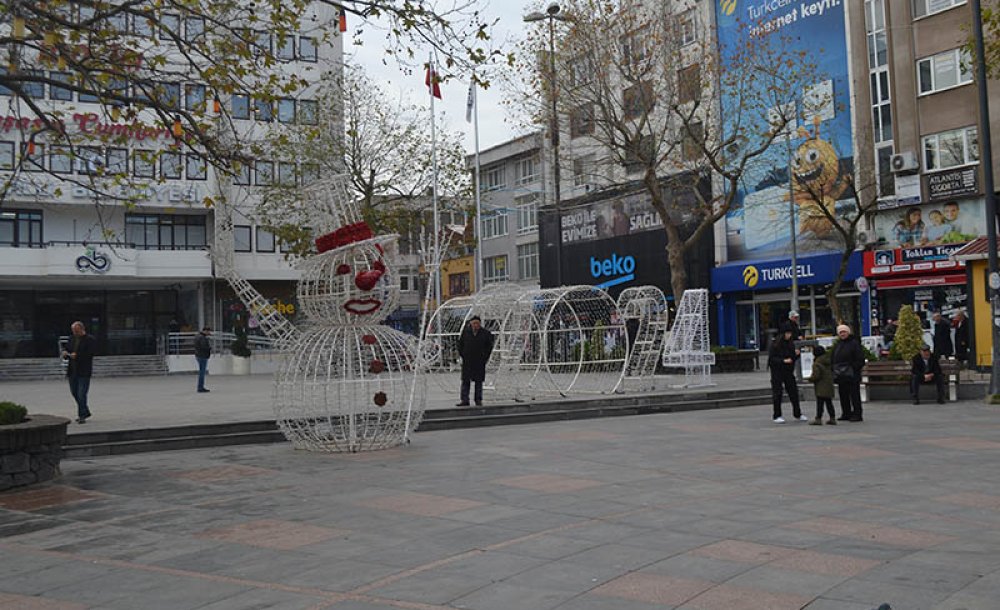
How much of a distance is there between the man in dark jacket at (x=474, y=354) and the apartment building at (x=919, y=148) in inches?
687

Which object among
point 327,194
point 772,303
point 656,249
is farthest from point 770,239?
point 327,194

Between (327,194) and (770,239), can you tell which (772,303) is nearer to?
(770,239)

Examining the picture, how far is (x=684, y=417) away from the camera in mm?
17203

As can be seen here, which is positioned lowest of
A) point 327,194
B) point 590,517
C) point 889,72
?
point 590,517

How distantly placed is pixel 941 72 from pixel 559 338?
1721 centimetres

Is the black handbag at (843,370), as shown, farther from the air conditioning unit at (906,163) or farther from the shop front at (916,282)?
the air conditioning unit at (906,163)

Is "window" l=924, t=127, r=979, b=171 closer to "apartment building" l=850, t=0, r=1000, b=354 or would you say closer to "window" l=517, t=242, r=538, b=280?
"apartment building" l=850, t=0, r=1000, b=354

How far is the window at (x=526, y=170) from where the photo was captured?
2183 inches

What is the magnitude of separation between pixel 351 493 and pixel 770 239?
1226 inches

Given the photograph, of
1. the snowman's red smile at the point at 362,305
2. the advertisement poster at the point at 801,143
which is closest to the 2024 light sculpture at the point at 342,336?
the snowman's red smile at the point at 362,305

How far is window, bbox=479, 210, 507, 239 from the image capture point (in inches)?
2331

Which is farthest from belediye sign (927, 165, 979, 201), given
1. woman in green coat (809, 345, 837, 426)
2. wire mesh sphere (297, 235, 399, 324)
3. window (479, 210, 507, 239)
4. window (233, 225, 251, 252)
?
window (233, 225, 251, 252)

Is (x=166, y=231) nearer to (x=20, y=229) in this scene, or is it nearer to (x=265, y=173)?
(x=20, y=229)

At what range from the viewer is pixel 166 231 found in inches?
1844
